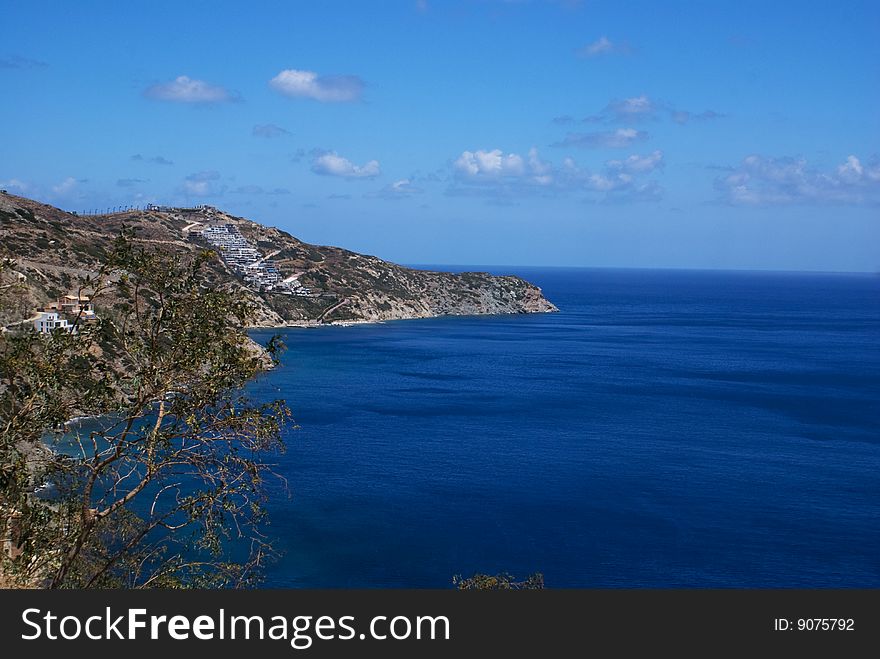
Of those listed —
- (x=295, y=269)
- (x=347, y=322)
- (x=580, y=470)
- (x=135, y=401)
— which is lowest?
(x=580, y=470)

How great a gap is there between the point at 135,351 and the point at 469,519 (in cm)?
3514

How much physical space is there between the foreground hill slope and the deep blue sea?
34131 millimetres

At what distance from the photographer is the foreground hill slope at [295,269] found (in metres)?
106

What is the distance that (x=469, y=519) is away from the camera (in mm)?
45031

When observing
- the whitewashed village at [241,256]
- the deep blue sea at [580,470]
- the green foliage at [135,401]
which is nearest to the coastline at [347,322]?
the whitewashed village at [241,256]

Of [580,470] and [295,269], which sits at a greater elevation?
[295,269]

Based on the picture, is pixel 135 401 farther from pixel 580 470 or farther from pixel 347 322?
pixel 347 322

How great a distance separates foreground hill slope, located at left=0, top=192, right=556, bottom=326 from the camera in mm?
106188

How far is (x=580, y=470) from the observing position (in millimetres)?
55781

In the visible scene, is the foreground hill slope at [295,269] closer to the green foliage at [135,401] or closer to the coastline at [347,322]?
the coastline at [347,322]

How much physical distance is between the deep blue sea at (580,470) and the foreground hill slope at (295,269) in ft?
112

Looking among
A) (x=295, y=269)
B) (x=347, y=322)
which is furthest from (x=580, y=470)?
(x=295, y=269)

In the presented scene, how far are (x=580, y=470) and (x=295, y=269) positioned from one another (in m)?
125

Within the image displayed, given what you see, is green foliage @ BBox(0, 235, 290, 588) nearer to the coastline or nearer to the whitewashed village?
the coastline
